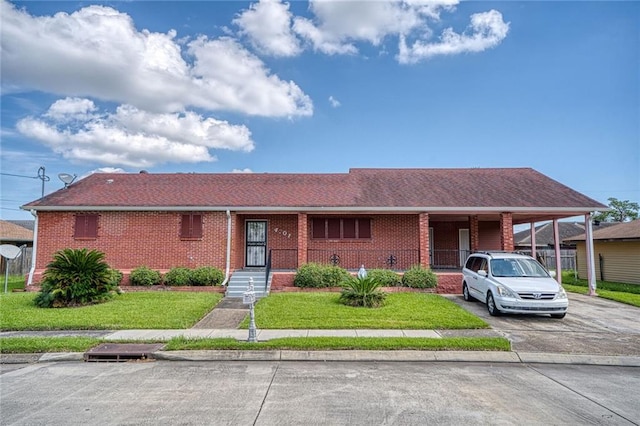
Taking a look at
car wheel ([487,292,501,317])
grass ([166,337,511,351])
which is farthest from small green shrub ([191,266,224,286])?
car wheel ([487,292,501,317])

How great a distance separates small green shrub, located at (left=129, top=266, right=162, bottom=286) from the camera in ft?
46.3

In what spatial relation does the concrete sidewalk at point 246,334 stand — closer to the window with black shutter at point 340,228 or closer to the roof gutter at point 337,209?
the roof gutter at point 337,209

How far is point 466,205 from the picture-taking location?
15.1 m

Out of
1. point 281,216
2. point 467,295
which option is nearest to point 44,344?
point 281,216

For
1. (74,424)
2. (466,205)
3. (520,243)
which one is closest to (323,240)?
(466,205)

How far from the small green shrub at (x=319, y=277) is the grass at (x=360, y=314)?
5.06 ft

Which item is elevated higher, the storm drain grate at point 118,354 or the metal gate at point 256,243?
the metal gate at point 256,243

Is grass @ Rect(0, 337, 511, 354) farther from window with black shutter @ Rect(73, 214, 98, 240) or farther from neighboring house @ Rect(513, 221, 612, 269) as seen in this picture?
neighboring house @ Rect(513, 221, 612, 269)

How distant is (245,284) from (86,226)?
283 inches

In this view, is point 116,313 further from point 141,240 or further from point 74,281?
point 141,240

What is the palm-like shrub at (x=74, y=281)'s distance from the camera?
10.9 m

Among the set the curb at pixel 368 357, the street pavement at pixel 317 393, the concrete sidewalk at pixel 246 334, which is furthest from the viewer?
the concrete sidewalk at pixel 246 334

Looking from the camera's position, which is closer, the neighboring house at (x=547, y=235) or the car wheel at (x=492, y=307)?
the car wheel at (x=492, y=307)

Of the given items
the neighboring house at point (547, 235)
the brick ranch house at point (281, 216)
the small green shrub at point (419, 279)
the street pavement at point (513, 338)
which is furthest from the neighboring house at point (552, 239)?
the street pavement at point (513, 338)
